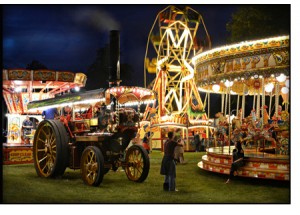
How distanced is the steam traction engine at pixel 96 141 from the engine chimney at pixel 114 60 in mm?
684

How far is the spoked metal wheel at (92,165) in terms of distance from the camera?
9.86 meters

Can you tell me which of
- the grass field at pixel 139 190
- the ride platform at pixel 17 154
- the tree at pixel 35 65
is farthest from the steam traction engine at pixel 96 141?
the tree at pixel 35 65

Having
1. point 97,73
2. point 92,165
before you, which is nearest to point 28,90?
point 92,165

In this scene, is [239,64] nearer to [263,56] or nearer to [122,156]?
[263,56]

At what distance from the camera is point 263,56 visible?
1155 cm

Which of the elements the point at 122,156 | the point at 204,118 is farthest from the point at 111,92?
the point at 204,118

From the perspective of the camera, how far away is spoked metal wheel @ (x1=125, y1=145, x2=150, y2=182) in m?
10.4

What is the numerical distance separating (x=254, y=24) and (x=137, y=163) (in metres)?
12.9

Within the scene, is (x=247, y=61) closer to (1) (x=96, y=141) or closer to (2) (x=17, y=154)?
(1) (x=96, y=141)

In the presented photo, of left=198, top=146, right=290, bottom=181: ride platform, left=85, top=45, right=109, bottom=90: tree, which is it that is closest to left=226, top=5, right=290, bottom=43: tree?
left=198, top=146, right=290, bottom=181: ride platform

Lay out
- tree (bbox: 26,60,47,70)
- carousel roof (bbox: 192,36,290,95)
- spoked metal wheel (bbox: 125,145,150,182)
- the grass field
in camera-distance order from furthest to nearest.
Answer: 1. tree (bbox: 26,60,47,70)
2. carousel roof (bbox: 192,36,290,95)
3. spoked metal wheel (bbox: 125,145,150,182)
4. the grass field

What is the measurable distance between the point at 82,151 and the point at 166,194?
2783mm

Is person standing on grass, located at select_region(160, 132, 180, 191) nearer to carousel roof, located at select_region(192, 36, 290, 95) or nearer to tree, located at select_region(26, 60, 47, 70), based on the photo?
carousel roof, located at select_region(192, 36, 290, 95)

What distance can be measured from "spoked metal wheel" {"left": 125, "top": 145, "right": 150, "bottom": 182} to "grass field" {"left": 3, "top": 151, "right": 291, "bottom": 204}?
213 mm
